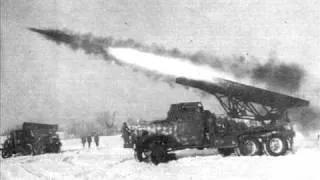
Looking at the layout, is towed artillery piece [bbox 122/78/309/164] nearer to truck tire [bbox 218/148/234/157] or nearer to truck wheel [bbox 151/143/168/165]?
truck wheel [bbox 151/143/168/165]

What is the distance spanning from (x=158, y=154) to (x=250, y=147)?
3583 mm

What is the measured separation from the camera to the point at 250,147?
619 inches

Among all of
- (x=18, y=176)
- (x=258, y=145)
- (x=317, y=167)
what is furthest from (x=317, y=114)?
(x=18, y=176)

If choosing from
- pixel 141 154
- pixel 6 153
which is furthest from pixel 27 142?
pixel 141 154

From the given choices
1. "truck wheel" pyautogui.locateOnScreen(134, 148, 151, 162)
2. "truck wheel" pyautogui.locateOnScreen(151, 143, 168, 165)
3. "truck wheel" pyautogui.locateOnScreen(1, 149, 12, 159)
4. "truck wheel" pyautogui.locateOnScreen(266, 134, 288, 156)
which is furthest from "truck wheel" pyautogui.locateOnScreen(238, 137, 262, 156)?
"truck wheel" pyautogui.locateOnScreen(1, 149, 12, 159)

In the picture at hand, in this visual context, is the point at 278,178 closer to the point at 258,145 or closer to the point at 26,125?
the point at 258,145

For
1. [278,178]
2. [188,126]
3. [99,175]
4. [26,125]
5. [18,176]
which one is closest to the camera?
[278,178]

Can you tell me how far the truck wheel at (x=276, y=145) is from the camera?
50.3 ft

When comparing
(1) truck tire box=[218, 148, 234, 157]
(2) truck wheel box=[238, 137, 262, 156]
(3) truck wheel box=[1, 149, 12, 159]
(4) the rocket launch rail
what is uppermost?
(4) the rocket launch rail

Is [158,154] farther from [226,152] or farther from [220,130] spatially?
[226,152]

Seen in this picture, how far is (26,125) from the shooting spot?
87.5ft

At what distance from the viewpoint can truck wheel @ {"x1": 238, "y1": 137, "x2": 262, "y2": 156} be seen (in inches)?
614

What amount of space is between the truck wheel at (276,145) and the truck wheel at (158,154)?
12.6ft

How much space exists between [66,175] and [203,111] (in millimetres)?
5539
